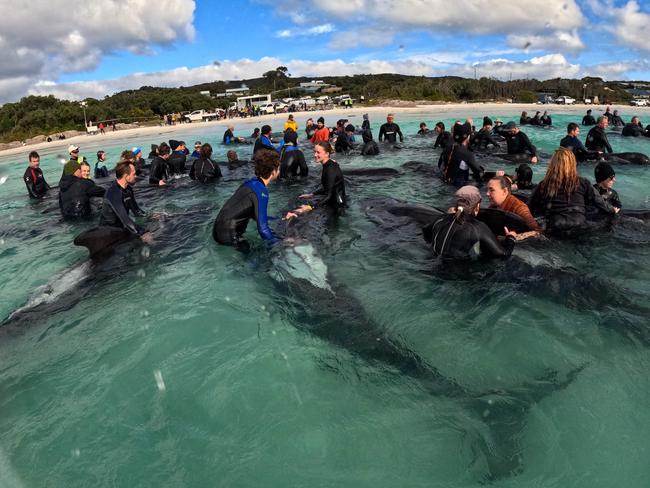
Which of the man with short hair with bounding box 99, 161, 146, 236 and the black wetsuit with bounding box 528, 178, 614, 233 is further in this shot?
the man with short hair with bounding box 99, 161, 146, 236

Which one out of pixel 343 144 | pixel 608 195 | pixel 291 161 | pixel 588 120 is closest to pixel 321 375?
pixel 608 195

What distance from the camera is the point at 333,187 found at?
27.8 feet

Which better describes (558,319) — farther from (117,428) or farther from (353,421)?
(117,428)

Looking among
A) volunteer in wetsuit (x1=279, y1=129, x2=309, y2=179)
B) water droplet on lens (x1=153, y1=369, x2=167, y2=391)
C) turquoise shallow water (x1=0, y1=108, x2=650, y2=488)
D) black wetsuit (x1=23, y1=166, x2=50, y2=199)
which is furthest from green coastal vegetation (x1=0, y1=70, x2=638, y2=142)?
water droplet on lens (x1=153, y1=369, x2=167, y2=391)

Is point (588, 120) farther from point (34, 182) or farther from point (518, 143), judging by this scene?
point (34, 182)

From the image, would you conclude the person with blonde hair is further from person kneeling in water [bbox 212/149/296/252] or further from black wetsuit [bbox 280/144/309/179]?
black wetsuit [bbox 280/144/309/179]

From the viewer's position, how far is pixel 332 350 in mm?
4352

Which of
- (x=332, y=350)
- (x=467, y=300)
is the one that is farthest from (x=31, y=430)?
(x=467, y=300)

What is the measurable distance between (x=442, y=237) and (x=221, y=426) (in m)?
3.62

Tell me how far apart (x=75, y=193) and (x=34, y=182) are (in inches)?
164

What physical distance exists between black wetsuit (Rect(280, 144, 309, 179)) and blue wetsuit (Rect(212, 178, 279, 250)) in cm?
583

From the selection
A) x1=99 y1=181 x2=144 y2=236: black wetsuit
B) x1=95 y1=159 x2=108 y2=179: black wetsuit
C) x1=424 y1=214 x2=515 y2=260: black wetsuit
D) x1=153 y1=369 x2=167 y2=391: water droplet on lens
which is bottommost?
x1=153 y1=369 x2=167 y2=391: water droplet on lens

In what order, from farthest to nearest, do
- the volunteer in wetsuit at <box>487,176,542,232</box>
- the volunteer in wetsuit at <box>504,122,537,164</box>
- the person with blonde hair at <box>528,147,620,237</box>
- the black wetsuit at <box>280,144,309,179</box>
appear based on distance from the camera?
1. the volunteer in wetsuit at <box>504,122,537,164</box>
2. the black wetsuit at <box>280,144,309,179</box>
3. the person with blonde hair at <box>528,147,620,237</box>
4. the volunteer in wetsuit at <box>487,176,542,232</box>

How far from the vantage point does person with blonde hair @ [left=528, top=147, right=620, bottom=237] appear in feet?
20.6
